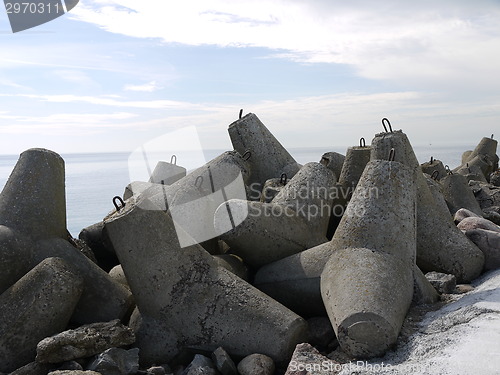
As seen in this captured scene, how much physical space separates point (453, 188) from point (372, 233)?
2978 millimetres

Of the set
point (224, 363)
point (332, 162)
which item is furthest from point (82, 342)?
point (332, 162)

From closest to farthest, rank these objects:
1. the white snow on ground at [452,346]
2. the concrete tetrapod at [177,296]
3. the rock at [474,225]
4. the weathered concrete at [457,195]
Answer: the white snow on ground at [452,346], the concrete tetrapod at [177,296], the rock at [474,225], the weathered concrete at [457,195]

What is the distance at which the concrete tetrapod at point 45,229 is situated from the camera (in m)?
3.45

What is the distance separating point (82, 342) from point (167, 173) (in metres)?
2.80

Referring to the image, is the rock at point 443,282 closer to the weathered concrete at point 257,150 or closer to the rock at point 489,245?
the rock at point 489,245

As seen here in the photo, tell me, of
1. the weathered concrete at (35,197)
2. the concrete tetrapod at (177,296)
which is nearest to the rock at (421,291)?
the concrete tetrapod at (177,296)

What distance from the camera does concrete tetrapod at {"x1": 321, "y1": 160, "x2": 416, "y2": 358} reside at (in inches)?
114

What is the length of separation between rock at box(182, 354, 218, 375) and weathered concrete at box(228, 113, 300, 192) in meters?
2.83

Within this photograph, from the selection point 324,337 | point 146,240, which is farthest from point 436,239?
point 146,240

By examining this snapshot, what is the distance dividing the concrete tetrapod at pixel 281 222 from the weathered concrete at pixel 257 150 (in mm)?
1048

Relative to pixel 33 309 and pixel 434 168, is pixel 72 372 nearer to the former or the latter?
pixel 33 309

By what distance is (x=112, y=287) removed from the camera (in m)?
3.51

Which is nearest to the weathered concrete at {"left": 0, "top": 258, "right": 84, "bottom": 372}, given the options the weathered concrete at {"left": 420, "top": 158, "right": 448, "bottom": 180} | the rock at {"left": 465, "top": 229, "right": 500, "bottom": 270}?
the rock at {"left": 465, "top": 229, "right": 500, "bottom": 270}

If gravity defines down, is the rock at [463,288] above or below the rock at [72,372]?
below
